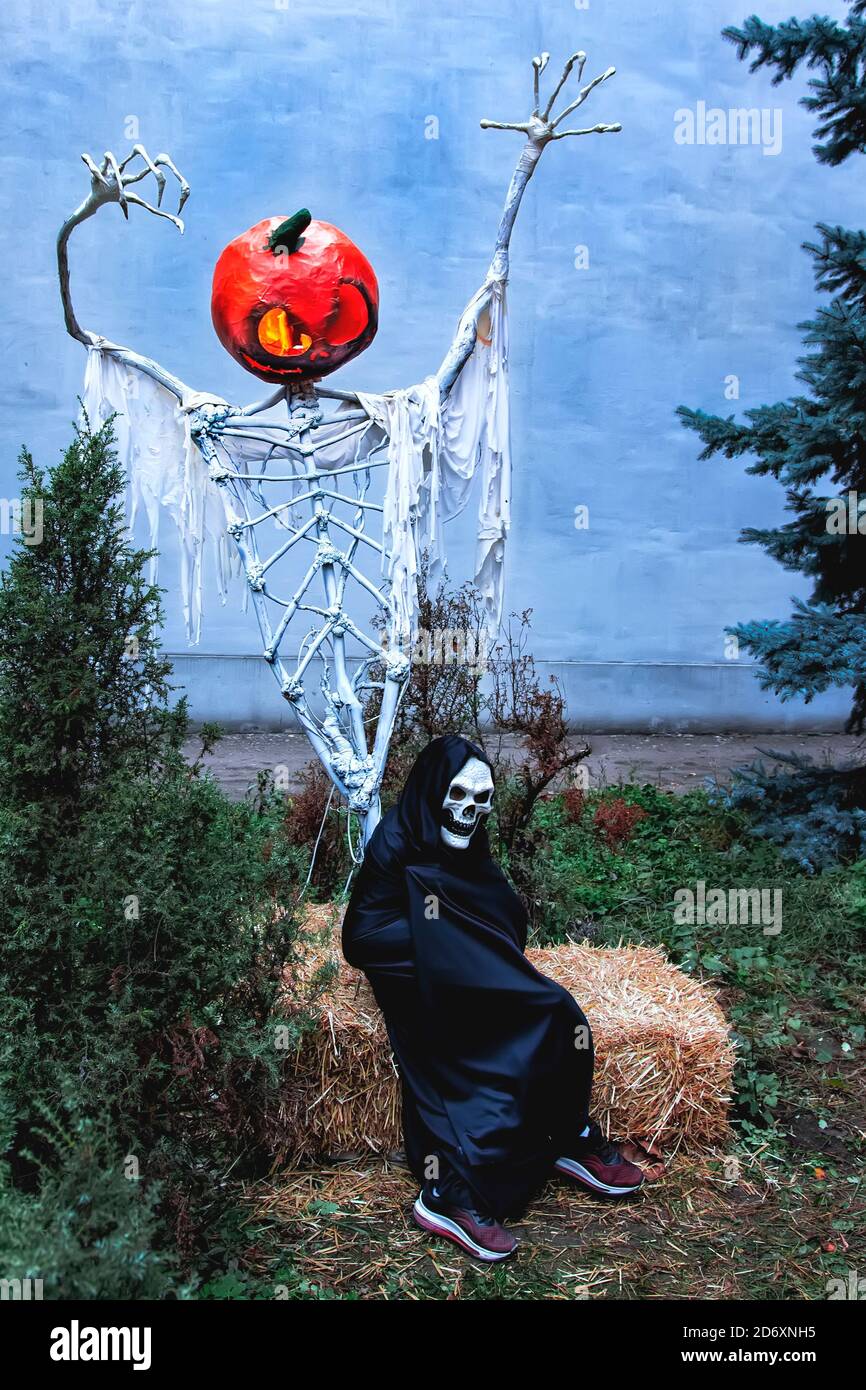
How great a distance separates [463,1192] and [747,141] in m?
9.69

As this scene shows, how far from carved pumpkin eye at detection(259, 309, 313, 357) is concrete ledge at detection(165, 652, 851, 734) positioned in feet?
19.6

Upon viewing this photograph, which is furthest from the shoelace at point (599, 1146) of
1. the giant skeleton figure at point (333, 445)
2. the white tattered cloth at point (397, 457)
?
the white tattered cloth at point (397, 457)

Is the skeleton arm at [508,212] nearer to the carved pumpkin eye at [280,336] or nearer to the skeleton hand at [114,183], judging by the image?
the carved pumpkin eye at [280,336]

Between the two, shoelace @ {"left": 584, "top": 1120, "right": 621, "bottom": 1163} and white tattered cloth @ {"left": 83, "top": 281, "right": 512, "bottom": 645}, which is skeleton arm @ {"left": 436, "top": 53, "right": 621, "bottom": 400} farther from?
shoelace @ {"left": 584, "top": 1120, "right": 621, "bottom": 1163}

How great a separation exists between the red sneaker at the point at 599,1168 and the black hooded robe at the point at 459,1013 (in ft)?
0.29

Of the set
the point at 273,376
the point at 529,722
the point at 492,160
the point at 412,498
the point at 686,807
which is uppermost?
the point at 492,160

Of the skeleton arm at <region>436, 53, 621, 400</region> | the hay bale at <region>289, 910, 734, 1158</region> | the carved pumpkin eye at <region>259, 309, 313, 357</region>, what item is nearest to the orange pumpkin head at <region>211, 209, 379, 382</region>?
the carved pumpkin eye at <region>259, 309, 313, 357</region>

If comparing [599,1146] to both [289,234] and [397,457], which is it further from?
[289,234]

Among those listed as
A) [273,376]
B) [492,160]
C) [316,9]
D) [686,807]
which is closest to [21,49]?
[316,9]

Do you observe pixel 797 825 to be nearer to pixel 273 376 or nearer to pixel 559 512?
pixel 273 376

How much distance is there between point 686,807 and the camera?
738 cm
